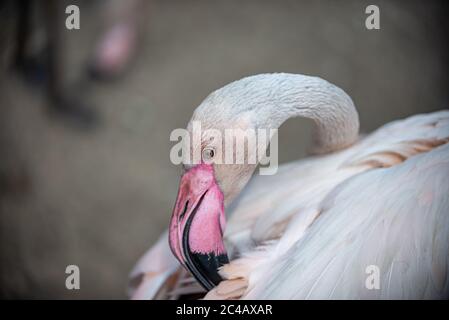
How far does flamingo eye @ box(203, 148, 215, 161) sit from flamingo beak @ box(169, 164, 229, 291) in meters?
0.02

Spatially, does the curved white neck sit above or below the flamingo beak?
above

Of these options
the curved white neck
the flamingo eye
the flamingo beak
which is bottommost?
the flamingo beak

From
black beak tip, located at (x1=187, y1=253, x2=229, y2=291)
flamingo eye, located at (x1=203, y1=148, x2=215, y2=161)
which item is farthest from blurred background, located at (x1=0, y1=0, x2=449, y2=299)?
black beak tip, located at (x1=187, y1=253, x2=229, y2=291)

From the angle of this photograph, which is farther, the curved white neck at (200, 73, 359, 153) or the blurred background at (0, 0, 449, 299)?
the blurred background at (0, 0, 449, 299)

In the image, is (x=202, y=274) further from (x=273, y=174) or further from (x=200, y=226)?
(x=273, y=174)

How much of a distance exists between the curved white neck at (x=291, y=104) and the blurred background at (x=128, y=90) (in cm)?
36

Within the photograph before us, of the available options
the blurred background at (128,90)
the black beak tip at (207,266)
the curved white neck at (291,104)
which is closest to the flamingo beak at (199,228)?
the black beak tip at (207,266)

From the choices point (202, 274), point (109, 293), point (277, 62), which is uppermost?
point (277, 62)

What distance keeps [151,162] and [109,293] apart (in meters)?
0.55

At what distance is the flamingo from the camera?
3.16ft

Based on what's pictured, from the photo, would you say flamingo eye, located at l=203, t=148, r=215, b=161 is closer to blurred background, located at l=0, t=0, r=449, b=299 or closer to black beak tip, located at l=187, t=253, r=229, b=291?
black beak tip, located at l=187, t=253, r=229, b=291

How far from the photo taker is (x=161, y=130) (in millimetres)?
2154
